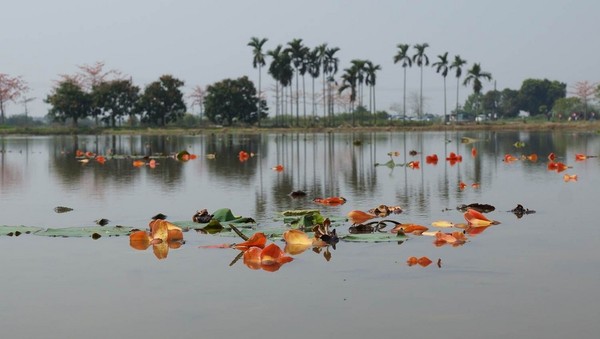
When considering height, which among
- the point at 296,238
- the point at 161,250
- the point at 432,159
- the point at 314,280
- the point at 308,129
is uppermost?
the point at 308,129

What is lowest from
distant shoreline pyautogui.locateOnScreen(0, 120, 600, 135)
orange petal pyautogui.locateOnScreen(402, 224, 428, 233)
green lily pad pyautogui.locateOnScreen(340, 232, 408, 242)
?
green lily pad pyautogui.locateOnScreen(340, 232, 408, 242)

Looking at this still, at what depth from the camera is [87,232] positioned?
1373 cm

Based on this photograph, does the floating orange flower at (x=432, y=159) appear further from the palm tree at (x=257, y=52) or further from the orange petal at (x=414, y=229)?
the palm tree at (x=257, y=52)

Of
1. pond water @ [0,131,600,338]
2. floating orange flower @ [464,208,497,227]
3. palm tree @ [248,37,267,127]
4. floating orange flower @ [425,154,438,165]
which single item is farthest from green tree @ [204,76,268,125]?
floating orange flower @ [464,208,497,227]

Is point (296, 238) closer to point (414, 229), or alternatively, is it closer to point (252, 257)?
point (252, 257)

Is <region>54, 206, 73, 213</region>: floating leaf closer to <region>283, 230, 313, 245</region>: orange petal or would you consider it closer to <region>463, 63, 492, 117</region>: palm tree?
<region>283, 230, 313, 245</region>: orange petal

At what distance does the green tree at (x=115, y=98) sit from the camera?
12319cm

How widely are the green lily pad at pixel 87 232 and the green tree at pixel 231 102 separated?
4394 inches

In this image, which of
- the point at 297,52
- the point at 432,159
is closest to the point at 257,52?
the point at 297,52

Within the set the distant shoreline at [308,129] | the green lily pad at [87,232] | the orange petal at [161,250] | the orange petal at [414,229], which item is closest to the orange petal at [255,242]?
the orange petal at [161,250]

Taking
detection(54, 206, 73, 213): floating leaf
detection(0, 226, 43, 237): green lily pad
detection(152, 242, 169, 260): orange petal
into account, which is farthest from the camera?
detection(54, 206, 73, 213): floating leaf

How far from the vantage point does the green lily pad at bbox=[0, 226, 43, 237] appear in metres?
13.8

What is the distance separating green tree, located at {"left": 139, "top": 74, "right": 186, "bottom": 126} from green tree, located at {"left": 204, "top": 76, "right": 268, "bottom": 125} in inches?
178

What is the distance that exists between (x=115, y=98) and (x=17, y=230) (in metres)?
114
